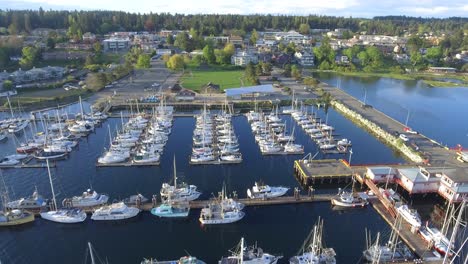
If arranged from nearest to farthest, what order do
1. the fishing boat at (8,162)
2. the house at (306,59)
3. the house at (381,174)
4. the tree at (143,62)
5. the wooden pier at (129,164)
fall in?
1. the house at (381,174)
2. the fishing boat at (8,162)
3. the wooden pier at (129,164)
4. the tree at (143,62)
5. the house at (306,59)

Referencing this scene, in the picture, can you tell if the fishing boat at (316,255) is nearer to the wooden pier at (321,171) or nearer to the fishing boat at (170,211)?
the fishing boat at (170,211)

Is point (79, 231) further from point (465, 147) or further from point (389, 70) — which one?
point (389, 70)

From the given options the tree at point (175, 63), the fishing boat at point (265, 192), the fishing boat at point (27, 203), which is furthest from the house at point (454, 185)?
the tree at point (175, 63)

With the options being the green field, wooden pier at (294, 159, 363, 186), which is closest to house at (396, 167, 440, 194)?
wooden pier at (294, 159, 363, 186)

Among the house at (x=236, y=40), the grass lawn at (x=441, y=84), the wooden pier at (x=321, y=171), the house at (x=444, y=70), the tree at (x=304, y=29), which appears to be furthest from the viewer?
the tree at (x=304, y=29)

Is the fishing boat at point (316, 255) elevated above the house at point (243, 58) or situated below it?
below

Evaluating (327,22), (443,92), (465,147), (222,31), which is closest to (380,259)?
(465,147)

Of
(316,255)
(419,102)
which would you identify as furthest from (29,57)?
(419,102)
